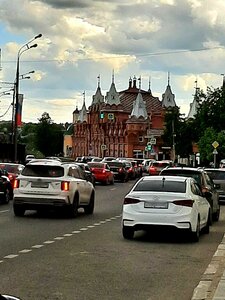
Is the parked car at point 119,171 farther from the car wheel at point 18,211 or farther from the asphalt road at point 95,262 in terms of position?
the asphalt road at point 95,262

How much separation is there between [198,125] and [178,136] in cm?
2695

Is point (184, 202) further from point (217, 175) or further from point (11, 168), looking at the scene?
point (11, 168)

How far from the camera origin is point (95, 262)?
Answer: 44.6 ft

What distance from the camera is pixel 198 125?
91.4 m

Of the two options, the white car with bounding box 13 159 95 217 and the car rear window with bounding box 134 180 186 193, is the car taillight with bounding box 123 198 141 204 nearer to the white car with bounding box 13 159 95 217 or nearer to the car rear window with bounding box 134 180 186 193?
the car rear window with bounding box 134 180 186 193

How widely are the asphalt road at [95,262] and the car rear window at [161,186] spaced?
115 centimetres

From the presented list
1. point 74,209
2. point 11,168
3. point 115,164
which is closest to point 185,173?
point 74,209

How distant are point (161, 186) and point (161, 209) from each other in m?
0.81

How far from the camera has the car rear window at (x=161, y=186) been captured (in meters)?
18.0

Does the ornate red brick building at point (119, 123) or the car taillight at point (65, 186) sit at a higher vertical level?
the ornate red brick building at point (119, 123)

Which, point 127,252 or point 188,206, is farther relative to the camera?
point 188,206

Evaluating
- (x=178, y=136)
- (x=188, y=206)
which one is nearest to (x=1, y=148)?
(x=188, y=206)

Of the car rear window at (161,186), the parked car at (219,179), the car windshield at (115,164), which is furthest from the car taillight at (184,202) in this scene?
the car windshield at (115,164)

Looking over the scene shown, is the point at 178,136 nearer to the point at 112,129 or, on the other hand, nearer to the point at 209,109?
the point at 209,109
